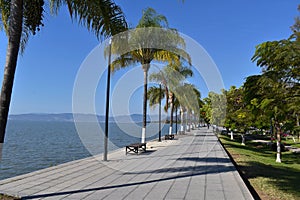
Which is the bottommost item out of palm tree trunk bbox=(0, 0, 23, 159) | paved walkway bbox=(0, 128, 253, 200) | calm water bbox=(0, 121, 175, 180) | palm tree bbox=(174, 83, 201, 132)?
calm water bbox=(0, 121, 175, 180)

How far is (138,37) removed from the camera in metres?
17.1

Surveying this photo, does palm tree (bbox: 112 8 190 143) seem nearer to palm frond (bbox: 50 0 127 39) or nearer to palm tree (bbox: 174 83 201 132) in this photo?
palm frond (bbox: 50 0 127 39)

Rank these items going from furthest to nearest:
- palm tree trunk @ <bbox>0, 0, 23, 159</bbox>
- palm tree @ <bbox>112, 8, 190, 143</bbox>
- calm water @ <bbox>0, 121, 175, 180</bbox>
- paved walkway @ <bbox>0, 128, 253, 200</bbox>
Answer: palm tree @ <bbox>112, 8, 190, 143</bbox> → calm water @ <bbox>0, 121, 175, 180</bbox> → paved walkway @ <bbox>0, 128, 253, 200</bbox> → palm tree trunk @ <bbox>0, 0, 23, 159</bbox>

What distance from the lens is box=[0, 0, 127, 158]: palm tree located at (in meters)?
5.19

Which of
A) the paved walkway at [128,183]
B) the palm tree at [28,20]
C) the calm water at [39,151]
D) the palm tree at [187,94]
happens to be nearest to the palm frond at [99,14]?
the palm tree at [28,20]

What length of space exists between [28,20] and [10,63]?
2.02 metres

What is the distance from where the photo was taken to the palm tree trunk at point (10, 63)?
5109mm

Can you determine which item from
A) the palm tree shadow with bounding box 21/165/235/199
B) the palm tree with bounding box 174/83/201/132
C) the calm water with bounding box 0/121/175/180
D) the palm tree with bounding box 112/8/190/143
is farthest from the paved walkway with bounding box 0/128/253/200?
the palm tree with bounding box 174/83/201/132

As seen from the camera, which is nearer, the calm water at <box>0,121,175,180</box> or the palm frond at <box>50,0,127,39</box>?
the palm frond at <box>50,0,127,39</box>

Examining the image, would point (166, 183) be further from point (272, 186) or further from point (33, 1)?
point (33, 1)

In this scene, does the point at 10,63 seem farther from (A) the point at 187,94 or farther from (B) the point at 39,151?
(A) the point at 187,94

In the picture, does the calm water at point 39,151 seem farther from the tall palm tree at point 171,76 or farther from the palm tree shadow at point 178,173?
the tall palm tree at point 171,76

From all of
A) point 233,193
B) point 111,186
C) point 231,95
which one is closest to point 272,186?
point 233,193

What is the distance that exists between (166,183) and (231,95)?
2606 centimetres
